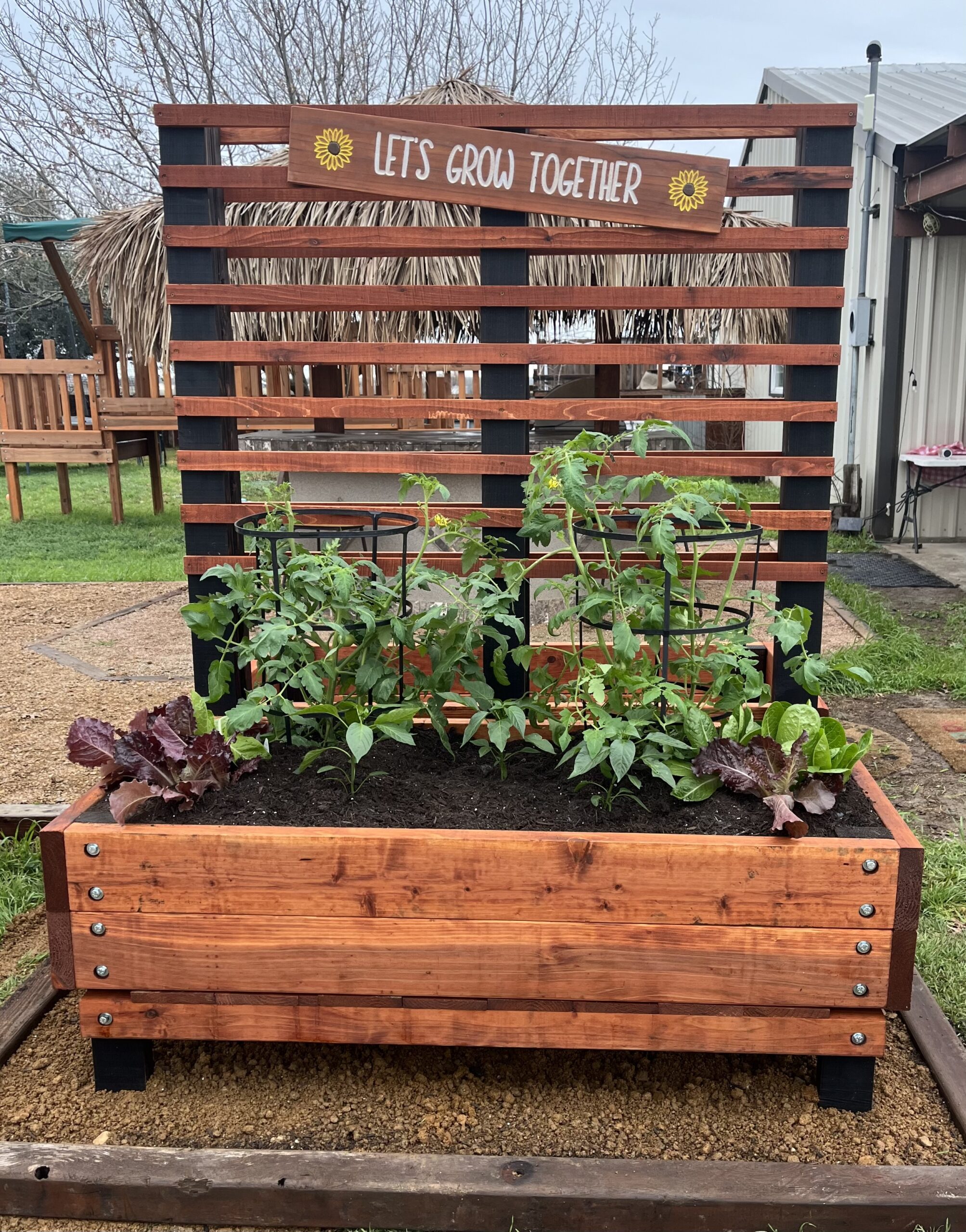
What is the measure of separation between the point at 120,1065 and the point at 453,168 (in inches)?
87.0

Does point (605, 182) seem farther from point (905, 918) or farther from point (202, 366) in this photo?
point (905, 918)

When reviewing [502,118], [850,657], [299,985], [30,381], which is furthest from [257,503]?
[30,381]

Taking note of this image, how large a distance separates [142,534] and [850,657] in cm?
708

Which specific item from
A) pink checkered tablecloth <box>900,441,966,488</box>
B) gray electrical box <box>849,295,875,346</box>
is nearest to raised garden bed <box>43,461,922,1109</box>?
pink checkered tablecloth <box>900,441,966,488</box>

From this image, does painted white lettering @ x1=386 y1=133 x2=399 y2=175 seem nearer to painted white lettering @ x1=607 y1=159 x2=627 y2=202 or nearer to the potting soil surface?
painted white lettering @ x1=607 y1=159 x2=627 y2=202

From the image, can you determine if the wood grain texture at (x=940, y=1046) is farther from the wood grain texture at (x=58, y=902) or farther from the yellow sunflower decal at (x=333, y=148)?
the yellow sunflower decal at (x=333, y=148)

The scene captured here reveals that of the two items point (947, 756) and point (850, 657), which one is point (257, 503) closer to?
point (947, 756)

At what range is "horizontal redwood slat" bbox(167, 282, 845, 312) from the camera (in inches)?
105

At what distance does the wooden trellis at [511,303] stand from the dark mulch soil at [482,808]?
0.69m

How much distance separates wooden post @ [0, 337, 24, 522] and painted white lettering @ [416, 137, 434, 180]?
9202 mm

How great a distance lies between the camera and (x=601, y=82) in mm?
15359

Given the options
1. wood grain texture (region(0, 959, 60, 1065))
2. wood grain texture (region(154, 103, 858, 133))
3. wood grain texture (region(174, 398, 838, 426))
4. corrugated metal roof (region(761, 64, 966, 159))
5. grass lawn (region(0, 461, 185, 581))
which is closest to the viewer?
wood grain texture (region(0, 959, 60, 1065))

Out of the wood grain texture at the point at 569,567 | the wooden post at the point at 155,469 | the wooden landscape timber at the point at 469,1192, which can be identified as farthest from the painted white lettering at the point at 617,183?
the wooden post at the point at 155,469

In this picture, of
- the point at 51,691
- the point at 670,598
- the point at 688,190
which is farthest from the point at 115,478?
the point at 670,598
